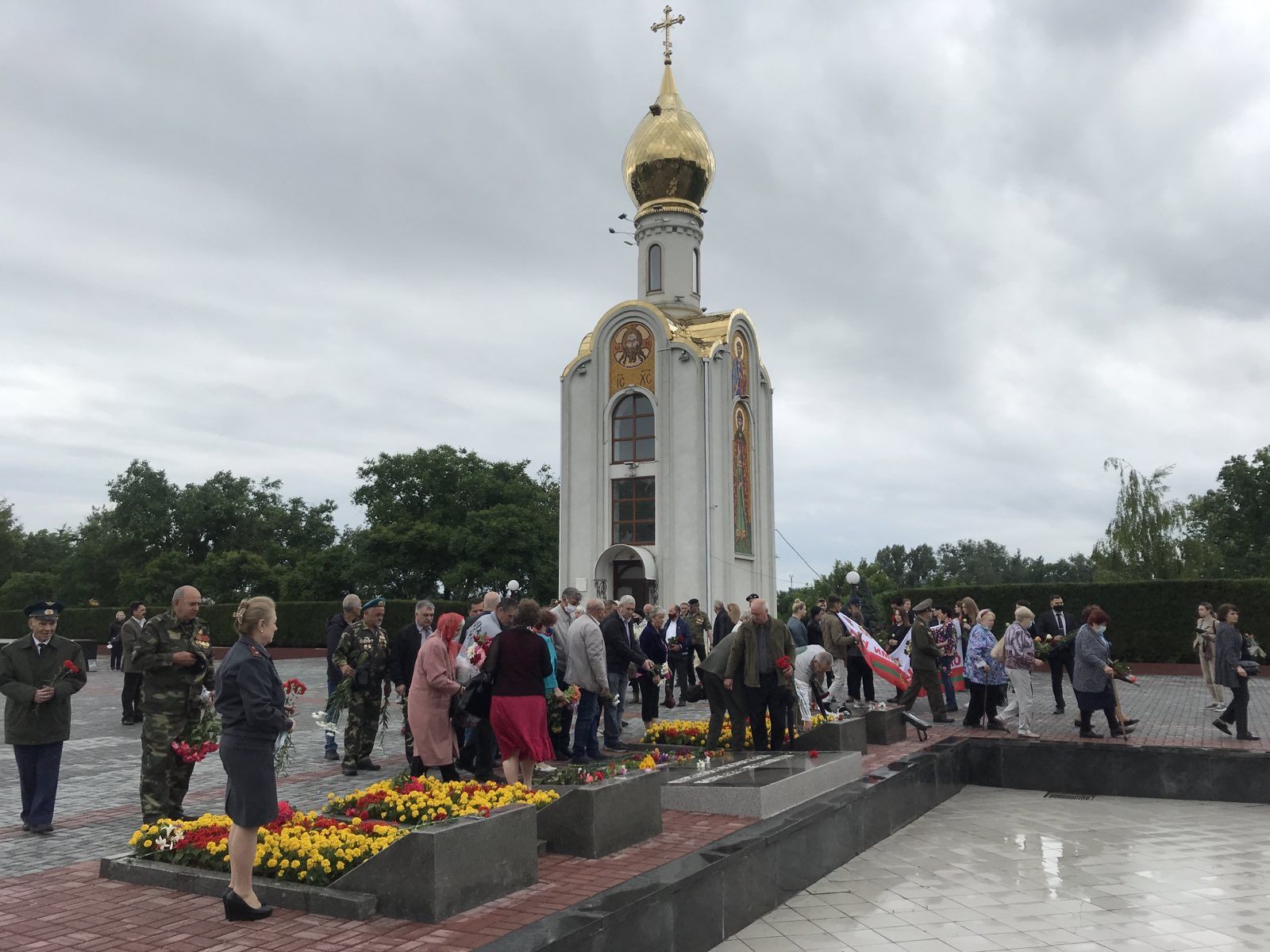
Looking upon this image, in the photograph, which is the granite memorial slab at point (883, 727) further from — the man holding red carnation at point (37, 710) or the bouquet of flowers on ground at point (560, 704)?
the man holding red carnation at point (37, 710)

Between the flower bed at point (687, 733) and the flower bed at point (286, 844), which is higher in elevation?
the flower bed at point (687, 733)

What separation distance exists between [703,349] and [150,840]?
27.5 meters

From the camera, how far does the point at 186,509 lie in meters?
64.4

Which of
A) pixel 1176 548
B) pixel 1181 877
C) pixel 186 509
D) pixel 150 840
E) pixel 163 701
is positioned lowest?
pixel 1181 877

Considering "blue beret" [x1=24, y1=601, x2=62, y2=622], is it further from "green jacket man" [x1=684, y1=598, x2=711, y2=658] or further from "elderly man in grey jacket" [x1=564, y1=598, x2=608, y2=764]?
"green jacket man" [x1=684, y1=598, x2=711, y2=658]

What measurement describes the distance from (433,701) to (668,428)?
2382 cm

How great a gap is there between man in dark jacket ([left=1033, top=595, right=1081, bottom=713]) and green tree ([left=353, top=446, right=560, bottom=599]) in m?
30.9

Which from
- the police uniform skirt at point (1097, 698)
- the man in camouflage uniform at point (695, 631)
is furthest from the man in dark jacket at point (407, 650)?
the man in camouflage uniform at point (695, 631)

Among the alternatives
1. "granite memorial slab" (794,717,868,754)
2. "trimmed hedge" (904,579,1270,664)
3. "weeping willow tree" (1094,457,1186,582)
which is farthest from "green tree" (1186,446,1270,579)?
"granite memorial slab" (794,717,868,754)

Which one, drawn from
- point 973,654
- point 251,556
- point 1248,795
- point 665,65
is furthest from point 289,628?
point 1248,795

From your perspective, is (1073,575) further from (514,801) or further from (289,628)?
(514,801)

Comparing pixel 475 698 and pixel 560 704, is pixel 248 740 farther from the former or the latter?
pixel 560 704

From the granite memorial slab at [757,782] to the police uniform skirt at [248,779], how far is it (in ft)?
12.1

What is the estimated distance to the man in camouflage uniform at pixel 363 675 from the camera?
1061 cm
